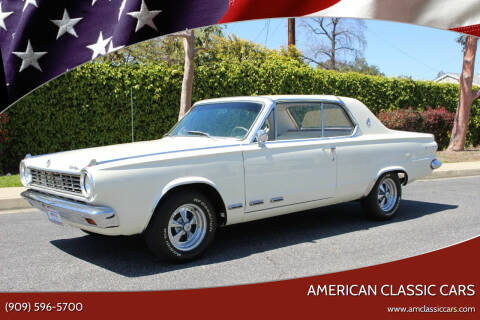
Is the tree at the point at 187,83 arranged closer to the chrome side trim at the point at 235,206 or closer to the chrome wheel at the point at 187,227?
the chrome side trim at the point at 235,206

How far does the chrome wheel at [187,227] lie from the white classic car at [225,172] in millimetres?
10

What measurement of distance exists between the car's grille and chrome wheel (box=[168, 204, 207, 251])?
37.2 inches

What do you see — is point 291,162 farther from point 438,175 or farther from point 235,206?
point 438,175

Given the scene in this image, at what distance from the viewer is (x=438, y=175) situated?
12.0 meters

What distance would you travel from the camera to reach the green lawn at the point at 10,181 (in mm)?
9430

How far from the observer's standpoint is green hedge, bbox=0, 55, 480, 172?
11.4 metres

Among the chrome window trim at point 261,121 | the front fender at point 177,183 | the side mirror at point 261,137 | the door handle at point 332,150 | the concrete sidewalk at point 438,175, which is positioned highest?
the chrome window trim at point 261,121

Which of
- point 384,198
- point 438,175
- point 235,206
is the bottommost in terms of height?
point 438,175

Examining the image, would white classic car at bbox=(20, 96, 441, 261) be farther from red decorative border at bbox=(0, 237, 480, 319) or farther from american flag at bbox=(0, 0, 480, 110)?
american flag at bbox=(0, 0, 480, 110)

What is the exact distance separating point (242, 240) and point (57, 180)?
2.22 meters

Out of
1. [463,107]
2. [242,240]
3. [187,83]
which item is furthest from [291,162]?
[463,107]

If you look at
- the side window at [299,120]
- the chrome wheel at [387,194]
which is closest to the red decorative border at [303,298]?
the side window at [299,120]

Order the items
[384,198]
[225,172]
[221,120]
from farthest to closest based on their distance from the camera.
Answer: [384,198]
[221,120]
[225,172]

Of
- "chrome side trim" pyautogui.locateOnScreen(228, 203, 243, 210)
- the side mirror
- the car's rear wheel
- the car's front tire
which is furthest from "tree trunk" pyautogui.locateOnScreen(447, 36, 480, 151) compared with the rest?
the car's front tire
